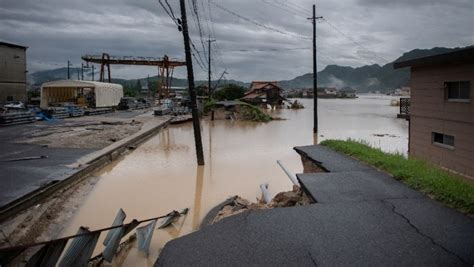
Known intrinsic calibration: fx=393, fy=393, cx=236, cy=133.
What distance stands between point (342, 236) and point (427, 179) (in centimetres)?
299

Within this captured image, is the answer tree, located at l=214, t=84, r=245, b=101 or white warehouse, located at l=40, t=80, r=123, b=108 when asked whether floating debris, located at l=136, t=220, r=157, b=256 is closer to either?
white warehouse, located at l=40, t=80, r=123, b=108

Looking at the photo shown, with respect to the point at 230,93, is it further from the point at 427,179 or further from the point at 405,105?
the point at 427,179

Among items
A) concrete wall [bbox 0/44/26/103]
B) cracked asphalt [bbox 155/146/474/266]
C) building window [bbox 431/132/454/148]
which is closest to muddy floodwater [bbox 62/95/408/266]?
cracked asphalt [bbox 155/146/474/266]

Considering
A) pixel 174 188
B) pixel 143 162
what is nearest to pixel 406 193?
pixel 174 188

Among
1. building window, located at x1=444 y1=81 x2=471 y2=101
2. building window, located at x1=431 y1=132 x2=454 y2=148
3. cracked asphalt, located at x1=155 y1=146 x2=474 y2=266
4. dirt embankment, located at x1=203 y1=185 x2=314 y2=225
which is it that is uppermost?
building window, located at x1=444 y1=81 x2=471 y2=101

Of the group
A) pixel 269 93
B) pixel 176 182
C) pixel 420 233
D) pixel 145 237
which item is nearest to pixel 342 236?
pixel 420 233

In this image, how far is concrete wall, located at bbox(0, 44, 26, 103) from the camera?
4312 centimetres

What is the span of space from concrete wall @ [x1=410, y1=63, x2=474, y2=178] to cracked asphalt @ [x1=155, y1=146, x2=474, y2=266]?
5.77 m

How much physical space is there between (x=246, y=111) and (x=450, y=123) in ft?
107

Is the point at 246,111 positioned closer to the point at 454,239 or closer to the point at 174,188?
the point at 174,188

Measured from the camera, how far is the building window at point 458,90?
11.0 metres

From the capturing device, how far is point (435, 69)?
12.4m

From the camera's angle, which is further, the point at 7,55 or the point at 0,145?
the point at 7,55

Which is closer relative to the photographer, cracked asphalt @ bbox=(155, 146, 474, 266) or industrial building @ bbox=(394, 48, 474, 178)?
cracked asphalt @ bbox=(155, 146, 474, 266)
